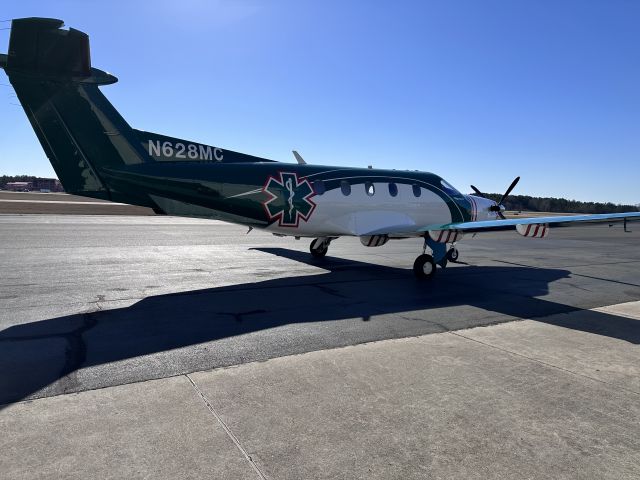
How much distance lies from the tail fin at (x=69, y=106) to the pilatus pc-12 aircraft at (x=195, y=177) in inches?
0.8

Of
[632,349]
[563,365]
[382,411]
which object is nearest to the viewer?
[382,411]

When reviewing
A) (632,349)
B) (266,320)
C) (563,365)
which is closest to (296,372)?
(266,320)

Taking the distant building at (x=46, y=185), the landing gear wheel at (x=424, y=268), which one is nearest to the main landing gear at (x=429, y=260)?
the landing gear wheel at (x=424, y=268)

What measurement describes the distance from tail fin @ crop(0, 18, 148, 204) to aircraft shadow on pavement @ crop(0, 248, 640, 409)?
3.66 m

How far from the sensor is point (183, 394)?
15.9 ft

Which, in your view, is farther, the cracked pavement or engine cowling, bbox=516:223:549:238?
engine cowling, bbox=516:223:549:238

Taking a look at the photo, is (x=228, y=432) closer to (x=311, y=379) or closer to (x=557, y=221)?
(x=311, y=379)

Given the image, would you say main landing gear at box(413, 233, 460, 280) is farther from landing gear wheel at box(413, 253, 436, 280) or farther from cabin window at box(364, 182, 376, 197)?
cabin window at box(364, 182, 376, 197)

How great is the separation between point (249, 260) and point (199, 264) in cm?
202

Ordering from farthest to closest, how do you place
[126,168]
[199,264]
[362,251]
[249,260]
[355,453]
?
[362,251] → [249,260] → [199,264] → [126,168] → [355,453]

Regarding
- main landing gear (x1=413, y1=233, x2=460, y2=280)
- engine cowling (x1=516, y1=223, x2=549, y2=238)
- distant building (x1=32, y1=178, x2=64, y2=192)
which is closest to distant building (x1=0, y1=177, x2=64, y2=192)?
→ distant building (x1=32, y1=178, x2=64, y2=192)

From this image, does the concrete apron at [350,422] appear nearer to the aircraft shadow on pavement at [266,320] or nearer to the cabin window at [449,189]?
the aircraft shadow on pavement at [266,320]

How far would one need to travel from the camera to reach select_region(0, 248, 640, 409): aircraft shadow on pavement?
5859mm

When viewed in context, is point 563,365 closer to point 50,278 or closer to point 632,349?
point 632,349
